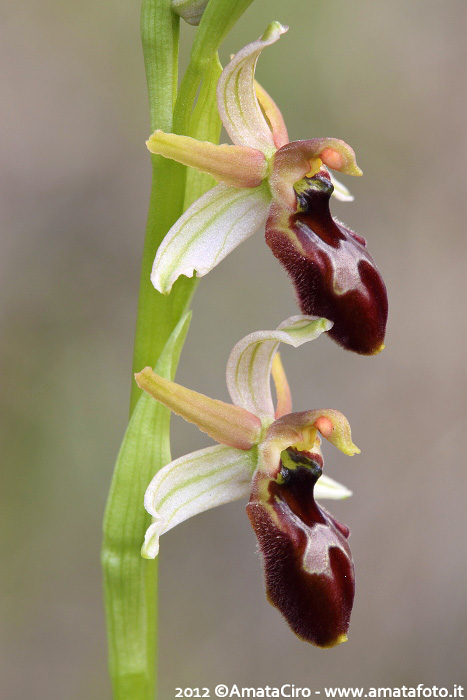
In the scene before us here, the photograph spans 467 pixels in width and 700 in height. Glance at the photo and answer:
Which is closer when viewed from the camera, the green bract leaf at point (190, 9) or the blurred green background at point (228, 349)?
the green bract leaf at point (190, 9)

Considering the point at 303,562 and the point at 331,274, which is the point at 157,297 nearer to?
the point at 331,274

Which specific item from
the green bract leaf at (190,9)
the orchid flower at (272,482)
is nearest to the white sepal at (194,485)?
the orchid flower at (272,482)

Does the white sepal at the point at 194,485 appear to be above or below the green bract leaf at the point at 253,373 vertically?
below

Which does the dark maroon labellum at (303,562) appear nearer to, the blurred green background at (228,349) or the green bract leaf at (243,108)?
the green bract leaf at (243,108)

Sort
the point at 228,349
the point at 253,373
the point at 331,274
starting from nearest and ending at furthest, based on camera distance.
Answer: the point at 331,274 → the point at 253,373 → the point at 228,349

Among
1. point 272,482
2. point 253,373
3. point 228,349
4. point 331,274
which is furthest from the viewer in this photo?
point 228,349

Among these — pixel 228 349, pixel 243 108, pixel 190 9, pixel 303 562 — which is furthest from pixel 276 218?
Result: pixel 228 349

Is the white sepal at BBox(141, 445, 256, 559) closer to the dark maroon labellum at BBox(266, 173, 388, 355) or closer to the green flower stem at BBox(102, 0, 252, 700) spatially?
the green flower stem at BBox(102, 0, 252, 700)

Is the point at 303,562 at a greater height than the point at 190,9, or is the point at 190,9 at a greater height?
the point at 190,9
